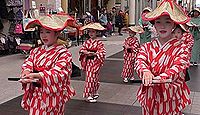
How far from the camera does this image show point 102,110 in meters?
5.14

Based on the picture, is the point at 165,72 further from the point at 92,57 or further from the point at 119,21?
the point at 119,21

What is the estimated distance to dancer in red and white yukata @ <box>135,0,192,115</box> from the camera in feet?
9.00

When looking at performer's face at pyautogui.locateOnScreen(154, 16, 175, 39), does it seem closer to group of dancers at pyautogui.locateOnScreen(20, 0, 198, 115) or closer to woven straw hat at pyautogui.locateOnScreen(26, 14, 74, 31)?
group of dancers at pyautogui.locateOnScreen(20, 0, 198, 115)

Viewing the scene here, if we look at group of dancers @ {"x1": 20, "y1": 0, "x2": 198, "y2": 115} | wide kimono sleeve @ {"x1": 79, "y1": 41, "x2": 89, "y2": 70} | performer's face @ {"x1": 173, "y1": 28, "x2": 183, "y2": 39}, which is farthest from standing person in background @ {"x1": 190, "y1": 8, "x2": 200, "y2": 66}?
group of dancers @ {"x1": 20, "y1": 0, "x2": 198, "y2": 115}

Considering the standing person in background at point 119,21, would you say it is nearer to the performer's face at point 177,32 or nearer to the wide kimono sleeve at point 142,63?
the performer's face at point 177,32

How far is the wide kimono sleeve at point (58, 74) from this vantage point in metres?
2.86

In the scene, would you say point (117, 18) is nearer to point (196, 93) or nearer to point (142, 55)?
point (196, 93)

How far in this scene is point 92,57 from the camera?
5469 millimetres

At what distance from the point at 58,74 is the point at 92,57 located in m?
2.56

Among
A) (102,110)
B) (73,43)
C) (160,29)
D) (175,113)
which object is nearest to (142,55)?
(160,29)

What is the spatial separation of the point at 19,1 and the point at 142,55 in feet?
28.8

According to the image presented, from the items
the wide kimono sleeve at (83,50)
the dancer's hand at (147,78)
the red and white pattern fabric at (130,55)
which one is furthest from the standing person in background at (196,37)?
the dancer's hand at (147,78)

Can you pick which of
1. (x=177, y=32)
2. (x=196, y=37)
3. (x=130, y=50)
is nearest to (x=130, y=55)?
(x=130, y=50)

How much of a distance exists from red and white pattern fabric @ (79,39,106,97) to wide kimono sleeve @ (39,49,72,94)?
234 centimetres
